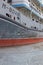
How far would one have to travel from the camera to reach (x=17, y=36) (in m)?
12.2

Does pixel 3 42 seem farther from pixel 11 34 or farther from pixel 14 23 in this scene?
pixel 14 23

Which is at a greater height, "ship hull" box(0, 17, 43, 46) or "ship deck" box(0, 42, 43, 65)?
"ship hull" box(0, 17, 43, 46)

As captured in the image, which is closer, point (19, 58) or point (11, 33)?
point (19, 58)

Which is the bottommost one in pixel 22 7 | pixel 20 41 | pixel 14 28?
pixel 20 41

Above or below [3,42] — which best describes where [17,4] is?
above

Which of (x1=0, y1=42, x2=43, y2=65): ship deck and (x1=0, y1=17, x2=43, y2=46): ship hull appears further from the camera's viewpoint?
(x1=0, y1=17, x2=43, y2=46): ship hull

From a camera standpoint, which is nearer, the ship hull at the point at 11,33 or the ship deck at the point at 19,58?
the ship deck at the point at 19,58

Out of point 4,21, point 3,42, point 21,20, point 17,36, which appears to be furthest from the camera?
point 21,20

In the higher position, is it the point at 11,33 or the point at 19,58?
the point at 11,33

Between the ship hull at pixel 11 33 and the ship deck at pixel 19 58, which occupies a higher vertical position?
the ship hull at pixel 11 33

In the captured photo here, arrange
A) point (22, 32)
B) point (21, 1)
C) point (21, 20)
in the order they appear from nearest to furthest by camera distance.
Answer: point (22, 32) < point (21, 20) < point (21, 1)

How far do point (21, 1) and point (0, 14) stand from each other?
275 inches

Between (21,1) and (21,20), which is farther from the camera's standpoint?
(21,1)

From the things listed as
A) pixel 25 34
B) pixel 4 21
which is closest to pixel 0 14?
pixel 4 21
